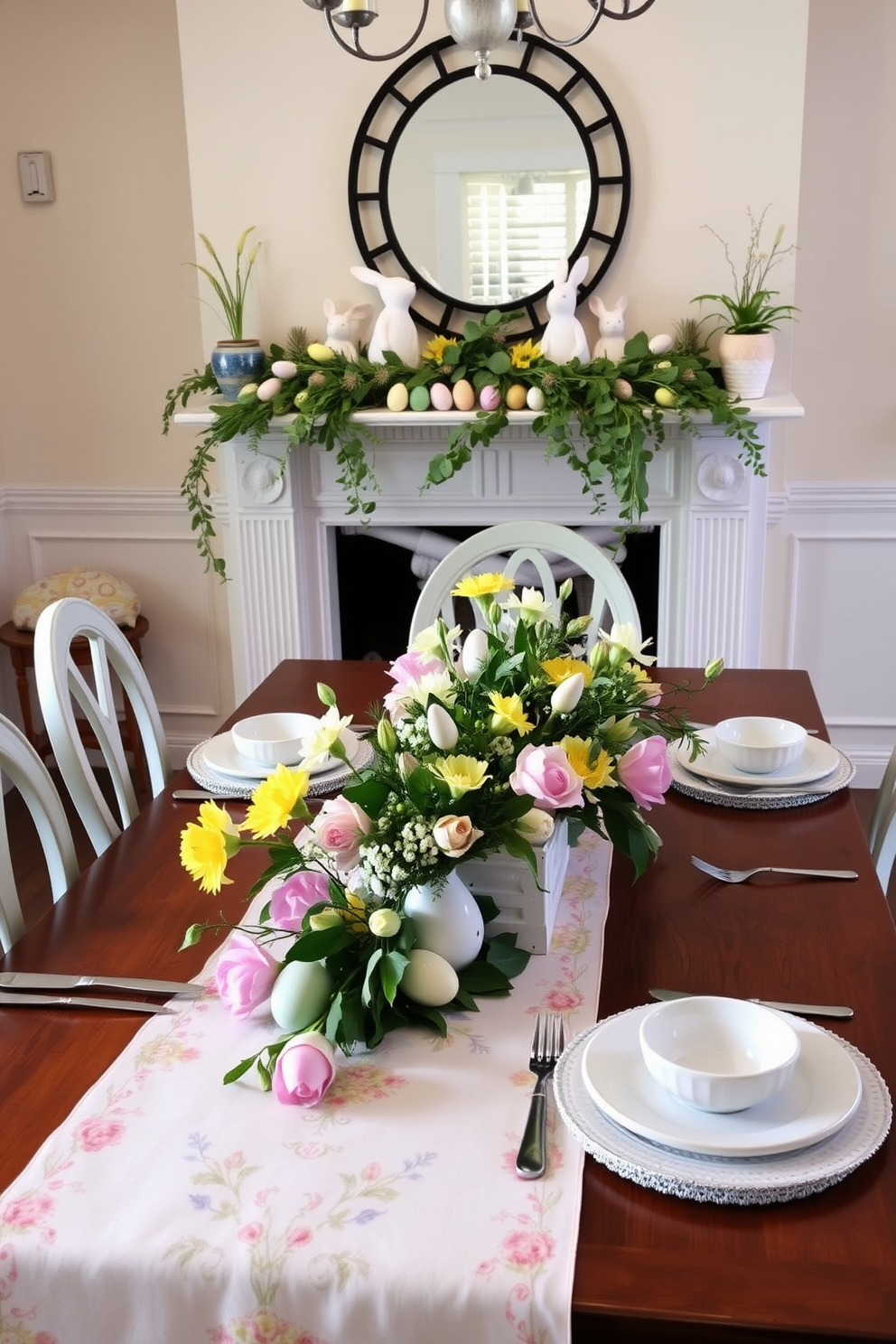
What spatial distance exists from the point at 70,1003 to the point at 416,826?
40 cm

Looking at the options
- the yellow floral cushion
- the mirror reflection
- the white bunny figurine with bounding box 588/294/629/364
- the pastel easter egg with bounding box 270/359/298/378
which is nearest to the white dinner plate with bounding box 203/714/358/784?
the pastel easter egg with bounding box 270/359/298/378

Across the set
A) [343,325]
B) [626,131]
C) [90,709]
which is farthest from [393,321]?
[90,709]

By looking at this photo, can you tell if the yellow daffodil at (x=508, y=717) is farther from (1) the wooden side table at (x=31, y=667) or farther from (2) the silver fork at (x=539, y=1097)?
(1) the wooden side table at (x=31, y=667)

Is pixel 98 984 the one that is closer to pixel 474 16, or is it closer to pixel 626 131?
pixel 474 16

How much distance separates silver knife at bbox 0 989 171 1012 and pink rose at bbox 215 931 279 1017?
0.29ft

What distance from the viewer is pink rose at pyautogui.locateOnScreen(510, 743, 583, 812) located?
3.95 ft

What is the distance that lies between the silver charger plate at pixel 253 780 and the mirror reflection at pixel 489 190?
1.64m

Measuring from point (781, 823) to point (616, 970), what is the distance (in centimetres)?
45

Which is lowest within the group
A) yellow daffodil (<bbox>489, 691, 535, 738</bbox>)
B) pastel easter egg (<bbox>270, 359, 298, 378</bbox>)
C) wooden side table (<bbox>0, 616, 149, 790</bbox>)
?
wooden side table (<bbox>0, 616, 149, 790</bbox>)

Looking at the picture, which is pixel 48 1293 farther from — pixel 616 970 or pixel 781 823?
pixel 781 823

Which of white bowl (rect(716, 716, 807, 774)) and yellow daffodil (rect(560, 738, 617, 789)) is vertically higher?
yellow daffodil (rect(560, 738, 617, 789))

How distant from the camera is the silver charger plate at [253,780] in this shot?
1776 millimetres

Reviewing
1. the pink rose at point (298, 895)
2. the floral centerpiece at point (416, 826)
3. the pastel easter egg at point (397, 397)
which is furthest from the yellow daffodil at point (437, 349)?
the pink rose at point (298, 895)

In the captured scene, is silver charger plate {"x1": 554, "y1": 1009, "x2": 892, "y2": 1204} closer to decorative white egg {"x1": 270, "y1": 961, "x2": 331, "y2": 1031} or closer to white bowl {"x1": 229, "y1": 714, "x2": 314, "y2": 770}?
decorative white egg {"x1": 270, "y1": 961, "x2": 331, "y2": 1031}
